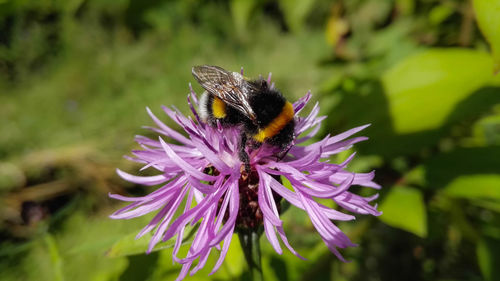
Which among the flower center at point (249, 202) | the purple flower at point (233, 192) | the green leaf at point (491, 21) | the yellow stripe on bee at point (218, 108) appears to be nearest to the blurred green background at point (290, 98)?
the green leaf at point (491, 21)

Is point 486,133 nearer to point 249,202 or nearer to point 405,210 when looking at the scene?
point 405,210

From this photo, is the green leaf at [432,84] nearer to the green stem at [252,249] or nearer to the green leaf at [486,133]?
the green leaf at [486,133]

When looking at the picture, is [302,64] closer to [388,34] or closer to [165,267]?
[388,34]

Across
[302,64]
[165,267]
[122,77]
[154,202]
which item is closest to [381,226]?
[165,267]

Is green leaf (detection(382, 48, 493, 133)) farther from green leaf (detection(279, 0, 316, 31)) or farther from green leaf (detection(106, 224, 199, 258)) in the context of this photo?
green leaf (detection(106, 224, 199, 258))

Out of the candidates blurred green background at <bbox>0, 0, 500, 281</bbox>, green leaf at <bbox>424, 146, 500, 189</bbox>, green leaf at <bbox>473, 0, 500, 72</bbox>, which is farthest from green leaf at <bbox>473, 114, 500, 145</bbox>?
green leaf at <bbox>473, 0, 500, 72</bbox>
